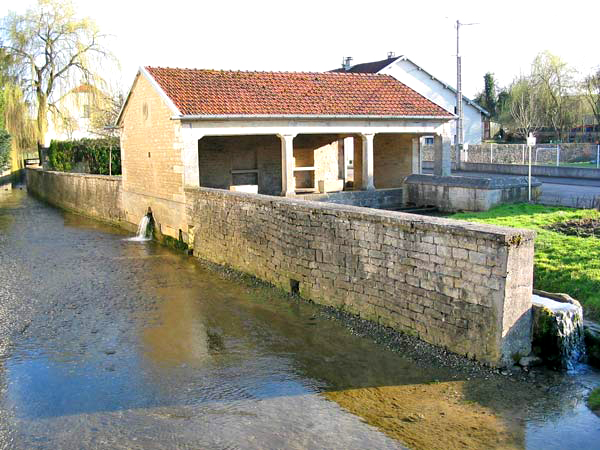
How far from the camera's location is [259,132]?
18625 mm

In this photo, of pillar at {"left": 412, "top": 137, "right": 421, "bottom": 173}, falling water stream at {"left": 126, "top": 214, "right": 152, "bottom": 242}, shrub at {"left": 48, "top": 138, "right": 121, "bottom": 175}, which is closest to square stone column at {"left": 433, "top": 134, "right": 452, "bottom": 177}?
pillar at {"left": 412, "top": 137, "right": 421, "bottom": 173}

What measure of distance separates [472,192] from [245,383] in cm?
1121

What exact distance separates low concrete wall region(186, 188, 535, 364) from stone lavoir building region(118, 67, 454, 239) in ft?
18.2

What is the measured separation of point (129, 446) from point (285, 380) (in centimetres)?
213

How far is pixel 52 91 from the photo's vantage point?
35.8 metres

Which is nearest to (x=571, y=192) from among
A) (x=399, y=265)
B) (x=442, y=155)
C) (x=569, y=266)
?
(x=442, y=155)

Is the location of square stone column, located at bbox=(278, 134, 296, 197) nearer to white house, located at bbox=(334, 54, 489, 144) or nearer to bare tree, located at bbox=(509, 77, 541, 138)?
white house, located at bbox=(334, 54, 489, 144)

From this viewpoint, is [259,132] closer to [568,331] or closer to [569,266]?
[569,266]

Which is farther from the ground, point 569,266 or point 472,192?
point 472,192

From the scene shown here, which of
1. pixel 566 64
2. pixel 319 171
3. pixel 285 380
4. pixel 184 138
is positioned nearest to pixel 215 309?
pixel 285 380

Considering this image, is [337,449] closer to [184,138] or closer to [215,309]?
[215,309]

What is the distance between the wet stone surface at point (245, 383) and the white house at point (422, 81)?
1296 inches

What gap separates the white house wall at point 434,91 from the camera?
4278 cm

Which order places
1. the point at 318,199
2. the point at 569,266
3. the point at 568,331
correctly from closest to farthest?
the point at 568,331
the point at 569,266
the point at 318,199
